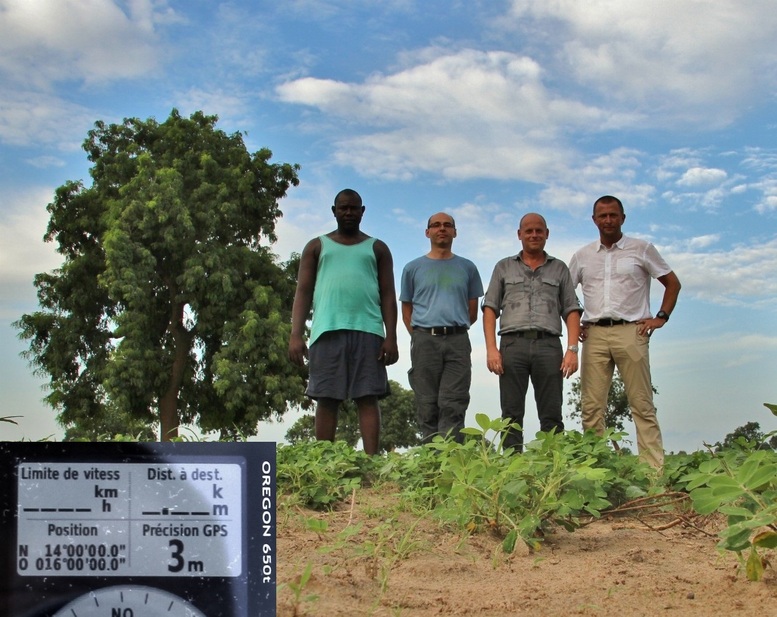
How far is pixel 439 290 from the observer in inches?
249


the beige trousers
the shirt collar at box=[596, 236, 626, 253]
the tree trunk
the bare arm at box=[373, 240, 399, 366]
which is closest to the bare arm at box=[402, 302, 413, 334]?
the bare arm at box=[373, 240, 399, 366]

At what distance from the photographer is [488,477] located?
→ 11.7 feet

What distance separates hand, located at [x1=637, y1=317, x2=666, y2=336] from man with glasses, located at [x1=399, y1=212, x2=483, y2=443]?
122 cm

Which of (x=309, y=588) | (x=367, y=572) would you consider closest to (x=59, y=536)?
(x=309, y=588)

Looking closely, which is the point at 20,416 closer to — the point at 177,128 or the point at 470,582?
the point at 470,582

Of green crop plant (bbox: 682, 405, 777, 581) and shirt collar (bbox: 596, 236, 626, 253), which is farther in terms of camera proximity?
shirt collar (bbox: 596, 236, 626, 253)

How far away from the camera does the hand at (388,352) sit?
19.7 feet

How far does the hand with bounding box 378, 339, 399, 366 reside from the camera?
6004mm

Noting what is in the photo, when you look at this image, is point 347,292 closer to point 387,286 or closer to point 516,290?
point 387,286

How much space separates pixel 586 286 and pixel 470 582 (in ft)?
11.9

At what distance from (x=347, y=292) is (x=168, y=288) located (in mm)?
14970

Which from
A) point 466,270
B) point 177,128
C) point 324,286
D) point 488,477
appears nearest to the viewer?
point 488,477

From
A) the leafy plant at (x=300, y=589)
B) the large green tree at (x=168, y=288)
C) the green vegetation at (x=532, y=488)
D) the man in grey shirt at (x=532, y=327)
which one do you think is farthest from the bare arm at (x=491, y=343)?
the large green tree at (x=168, y=288)

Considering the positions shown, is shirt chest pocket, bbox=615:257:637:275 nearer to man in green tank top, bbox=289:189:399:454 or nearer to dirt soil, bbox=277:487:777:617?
man in green tank top, bbox=289:189:399:454
